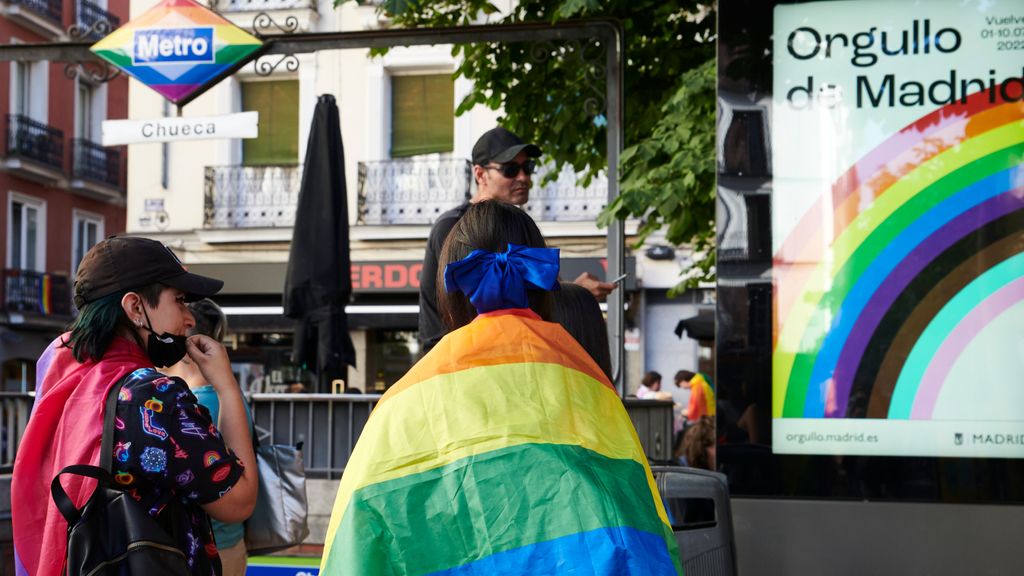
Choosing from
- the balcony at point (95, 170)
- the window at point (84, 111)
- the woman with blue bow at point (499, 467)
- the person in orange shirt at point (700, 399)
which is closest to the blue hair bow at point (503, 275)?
the woman with blue bow at point (499, 467)

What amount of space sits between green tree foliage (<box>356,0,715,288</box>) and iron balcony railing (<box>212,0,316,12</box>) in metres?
14.7

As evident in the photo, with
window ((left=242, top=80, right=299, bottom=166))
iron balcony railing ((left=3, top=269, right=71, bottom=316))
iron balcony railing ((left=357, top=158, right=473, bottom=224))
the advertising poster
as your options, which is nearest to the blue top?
the advertising poster

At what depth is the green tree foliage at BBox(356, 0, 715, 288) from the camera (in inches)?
307

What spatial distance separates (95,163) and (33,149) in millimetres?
2539

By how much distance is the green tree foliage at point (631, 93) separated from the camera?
7801mm

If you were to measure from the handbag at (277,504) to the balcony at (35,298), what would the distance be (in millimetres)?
28897

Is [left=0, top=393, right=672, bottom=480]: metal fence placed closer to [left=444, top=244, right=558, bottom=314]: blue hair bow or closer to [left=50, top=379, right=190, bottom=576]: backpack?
[left=50, top=379, right=190, bottom=576]: backpack

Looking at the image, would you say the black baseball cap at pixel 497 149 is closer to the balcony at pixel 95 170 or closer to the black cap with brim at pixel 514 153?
the black cap with brim at pixel 514 153

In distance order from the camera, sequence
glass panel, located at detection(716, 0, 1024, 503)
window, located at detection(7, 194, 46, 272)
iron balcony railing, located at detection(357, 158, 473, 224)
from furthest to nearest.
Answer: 1. window, located at detection(7, 194, 46, 272)
2. iron balcony railing, located at detection(357, 158, 473, 224)
3. glass panel, located at detection(716, 0, 1024, 503)

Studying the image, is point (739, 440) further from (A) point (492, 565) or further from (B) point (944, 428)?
(A) point (492, 565)

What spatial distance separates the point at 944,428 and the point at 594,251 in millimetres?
19512

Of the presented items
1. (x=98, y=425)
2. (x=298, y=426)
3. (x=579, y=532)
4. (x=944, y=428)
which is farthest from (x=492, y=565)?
(x=298, y=426)

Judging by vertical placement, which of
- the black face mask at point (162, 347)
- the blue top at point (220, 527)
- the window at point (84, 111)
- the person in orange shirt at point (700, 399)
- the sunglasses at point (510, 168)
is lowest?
the person in orange shirt at point (700, 399)

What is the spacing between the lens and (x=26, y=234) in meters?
33.0
